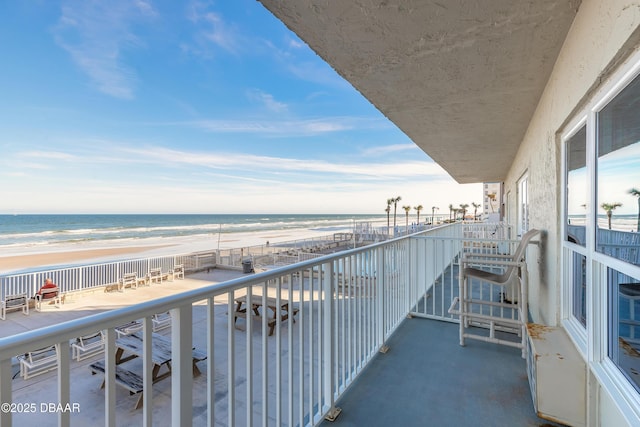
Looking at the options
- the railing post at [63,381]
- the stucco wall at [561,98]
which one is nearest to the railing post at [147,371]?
the railing post at [63,381]

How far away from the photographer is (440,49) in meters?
1.83

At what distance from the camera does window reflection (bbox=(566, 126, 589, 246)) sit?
170 cm

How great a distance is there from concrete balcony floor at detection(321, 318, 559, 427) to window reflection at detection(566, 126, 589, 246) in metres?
1.16

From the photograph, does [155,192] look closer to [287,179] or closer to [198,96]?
[287,179]

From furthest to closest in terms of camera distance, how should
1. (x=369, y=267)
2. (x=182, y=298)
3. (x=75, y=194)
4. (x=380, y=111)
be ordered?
1. (x=75, y=194)
2. (x=380, y=111)
3. (x=369, y=267)
4. (x=182, y=298)

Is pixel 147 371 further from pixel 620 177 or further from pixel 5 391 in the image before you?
pixel 620 177

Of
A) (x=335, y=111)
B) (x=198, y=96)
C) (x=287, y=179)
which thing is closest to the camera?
(x=198, y=96)

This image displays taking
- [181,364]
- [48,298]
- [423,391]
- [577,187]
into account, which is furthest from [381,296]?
[48,298]

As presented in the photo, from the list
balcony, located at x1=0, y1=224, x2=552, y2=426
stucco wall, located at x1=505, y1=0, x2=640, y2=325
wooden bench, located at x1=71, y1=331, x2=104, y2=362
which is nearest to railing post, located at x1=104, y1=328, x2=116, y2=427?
balcony, located at x1=0, y1=224, x2=552, y2=426

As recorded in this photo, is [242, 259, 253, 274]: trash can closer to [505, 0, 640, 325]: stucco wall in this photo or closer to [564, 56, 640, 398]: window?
[505, 0, 640, 325]: stucco wall

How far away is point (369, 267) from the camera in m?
2.45

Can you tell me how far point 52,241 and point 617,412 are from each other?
2828 centimetres

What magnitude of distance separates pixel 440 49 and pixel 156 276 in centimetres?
1035

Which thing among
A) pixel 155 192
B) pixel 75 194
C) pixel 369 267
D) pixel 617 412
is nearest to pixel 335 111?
pixel 369 267
